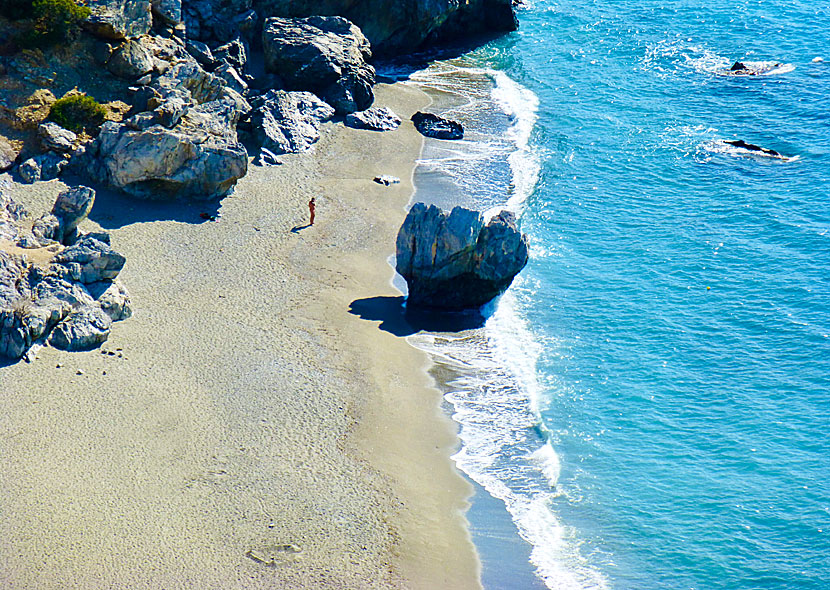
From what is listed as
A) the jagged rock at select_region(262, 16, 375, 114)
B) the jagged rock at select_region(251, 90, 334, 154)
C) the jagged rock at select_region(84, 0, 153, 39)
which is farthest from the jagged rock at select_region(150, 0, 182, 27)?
the jagged rock at select_region(251, 90, 334, 154)

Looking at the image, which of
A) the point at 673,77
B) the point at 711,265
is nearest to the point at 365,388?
the point at 711,265

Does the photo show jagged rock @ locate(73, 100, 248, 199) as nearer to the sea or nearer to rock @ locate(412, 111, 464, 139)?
the sea

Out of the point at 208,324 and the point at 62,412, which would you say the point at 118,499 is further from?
the point at 208,324

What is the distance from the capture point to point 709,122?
55.1 metres

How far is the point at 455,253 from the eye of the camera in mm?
34000

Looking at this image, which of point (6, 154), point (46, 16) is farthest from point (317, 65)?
point (6, 154)

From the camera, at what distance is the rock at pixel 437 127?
5150cm

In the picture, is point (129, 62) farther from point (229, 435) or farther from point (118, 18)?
point (229, 435)

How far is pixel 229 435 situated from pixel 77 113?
22.4 metres

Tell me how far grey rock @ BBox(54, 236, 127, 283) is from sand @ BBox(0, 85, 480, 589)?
182 cm

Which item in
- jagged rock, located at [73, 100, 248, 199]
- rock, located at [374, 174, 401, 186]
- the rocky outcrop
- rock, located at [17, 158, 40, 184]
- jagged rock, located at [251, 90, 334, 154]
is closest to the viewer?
the rocky outcrop

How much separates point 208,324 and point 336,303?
5601mm

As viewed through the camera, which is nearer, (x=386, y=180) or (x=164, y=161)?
(x=164, y=161)

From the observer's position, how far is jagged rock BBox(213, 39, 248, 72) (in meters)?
50.9
